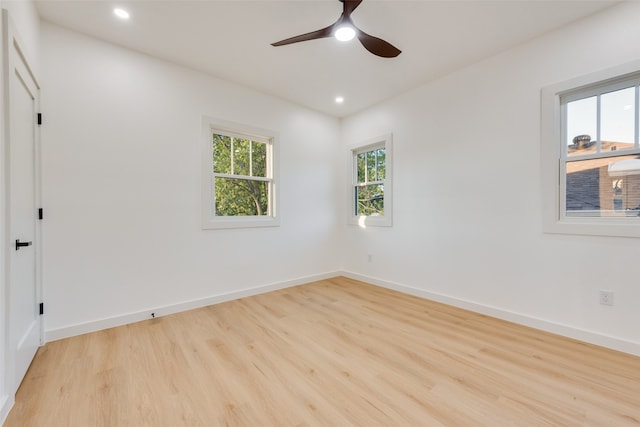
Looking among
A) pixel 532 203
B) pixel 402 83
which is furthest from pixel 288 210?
pixel 532 203

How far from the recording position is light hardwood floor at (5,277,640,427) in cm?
149

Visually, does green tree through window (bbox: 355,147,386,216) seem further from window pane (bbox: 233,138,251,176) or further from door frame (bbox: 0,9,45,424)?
door frame (bbox: 0,9,45,424)

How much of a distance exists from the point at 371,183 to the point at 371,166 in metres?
0.29

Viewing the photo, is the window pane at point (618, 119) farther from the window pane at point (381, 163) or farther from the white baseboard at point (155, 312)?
the white baseboard at point (155, 312)

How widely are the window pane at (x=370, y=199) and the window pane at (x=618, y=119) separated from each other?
7.75 ft

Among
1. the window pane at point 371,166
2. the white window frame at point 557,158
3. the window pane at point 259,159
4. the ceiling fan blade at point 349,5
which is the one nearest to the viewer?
the ceiling fan blade at point 349,5

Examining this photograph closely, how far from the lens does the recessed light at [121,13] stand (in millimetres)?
2230

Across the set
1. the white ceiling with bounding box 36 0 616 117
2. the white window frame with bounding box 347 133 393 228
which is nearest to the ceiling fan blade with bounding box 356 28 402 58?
the white ceiling with bounding box 36 0 616 117

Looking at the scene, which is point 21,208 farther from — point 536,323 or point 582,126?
point 582,126

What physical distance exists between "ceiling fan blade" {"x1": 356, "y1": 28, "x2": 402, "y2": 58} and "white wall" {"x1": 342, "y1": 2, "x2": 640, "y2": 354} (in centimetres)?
136

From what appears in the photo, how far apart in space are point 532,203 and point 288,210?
114 inches

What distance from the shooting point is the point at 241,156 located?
12.0ft

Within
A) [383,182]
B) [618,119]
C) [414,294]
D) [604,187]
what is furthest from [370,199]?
[618,119]

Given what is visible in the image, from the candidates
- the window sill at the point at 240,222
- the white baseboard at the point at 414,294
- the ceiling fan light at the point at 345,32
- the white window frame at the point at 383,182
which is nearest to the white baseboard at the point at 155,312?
the white baseboard at the point at 414,294
